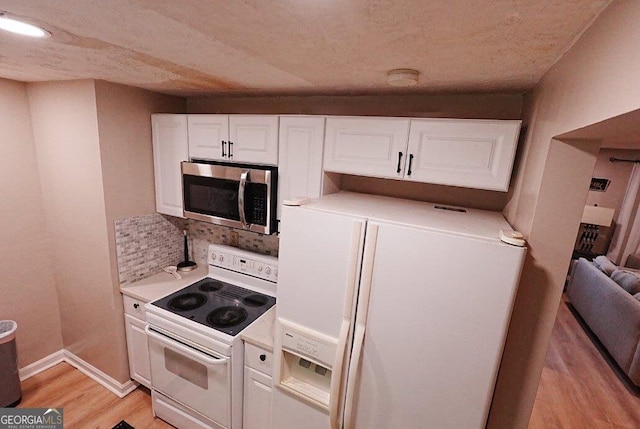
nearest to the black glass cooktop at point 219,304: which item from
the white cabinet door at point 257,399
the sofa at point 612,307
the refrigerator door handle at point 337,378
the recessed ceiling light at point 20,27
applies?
the white cabinet door at point 257,399

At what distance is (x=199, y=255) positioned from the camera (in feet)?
9.16

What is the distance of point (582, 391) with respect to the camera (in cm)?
283

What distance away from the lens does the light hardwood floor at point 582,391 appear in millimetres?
2500

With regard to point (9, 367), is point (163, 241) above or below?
above

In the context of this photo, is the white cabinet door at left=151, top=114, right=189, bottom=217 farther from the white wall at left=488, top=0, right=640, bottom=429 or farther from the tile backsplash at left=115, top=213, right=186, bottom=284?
the white wall at left=488, top=0, right=640, bottom=429

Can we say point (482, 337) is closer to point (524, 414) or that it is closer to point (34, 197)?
point (524, 414)

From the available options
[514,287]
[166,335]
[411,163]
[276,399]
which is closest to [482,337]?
[514,287]

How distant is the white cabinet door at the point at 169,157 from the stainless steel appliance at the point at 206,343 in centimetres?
63

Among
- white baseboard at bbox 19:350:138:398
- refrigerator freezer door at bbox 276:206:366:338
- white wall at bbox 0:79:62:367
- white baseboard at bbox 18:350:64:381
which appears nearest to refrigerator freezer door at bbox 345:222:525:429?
refrigerator freezer door at bbox 276:206:366:338

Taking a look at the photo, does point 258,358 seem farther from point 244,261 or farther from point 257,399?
point 244,261

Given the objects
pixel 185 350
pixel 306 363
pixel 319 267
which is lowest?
pixel 185 350

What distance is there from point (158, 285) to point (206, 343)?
815 mm

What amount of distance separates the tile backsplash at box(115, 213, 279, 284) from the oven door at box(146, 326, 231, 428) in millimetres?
596

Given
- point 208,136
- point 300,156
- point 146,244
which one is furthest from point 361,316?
point 146,244
